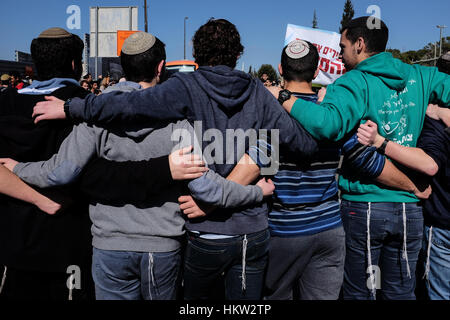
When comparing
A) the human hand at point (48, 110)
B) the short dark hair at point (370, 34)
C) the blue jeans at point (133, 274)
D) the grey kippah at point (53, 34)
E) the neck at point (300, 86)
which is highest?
the short dark hair at point (370, 34)

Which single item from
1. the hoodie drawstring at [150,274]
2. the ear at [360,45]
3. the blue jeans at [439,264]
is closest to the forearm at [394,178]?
the blue jeans at [439,264]

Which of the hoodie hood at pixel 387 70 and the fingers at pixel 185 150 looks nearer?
the fingers at pixel 185 150

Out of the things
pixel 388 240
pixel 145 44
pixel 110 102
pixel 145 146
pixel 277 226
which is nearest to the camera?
pixel 110 102

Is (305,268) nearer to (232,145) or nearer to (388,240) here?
(388,240)

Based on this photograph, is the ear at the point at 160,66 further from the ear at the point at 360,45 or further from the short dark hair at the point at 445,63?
the short dark hair at the point at 445,63

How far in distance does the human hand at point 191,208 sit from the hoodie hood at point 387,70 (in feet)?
4.36

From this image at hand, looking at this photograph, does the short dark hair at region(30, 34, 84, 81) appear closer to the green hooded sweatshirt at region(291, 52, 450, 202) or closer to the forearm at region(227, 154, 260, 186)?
the forearm at region(227, 154, 260, 186)

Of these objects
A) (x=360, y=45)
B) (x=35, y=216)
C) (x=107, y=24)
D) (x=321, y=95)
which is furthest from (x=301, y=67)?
(x=107, y=24)

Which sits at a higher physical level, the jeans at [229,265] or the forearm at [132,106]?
the forearm at [132,106]

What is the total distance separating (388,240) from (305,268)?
0.60 metres

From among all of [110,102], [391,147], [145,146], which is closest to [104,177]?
[145,146]

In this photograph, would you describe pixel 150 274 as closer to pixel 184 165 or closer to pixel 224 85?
pixel 184 165

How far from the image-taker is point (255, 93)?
1908 mm

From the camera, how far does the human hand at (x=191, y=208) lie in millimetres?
1852
